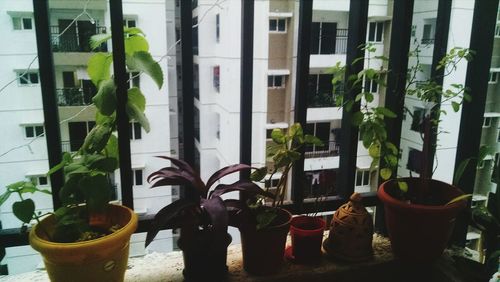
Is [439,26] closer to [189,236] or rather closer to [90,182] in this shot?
[189,236]

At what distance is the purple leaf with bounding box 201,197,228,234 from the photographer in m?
0.86

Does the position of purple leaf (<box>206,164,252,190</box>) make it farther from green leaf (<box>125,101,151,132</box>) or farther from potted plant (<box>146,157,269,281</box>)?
green leaf (<box>125,101,151,132</box>)

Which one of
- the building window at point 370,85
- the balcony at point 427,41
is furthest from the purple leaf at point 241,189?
the balcony at point 427,41

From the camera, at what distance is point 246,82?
1.11 metres

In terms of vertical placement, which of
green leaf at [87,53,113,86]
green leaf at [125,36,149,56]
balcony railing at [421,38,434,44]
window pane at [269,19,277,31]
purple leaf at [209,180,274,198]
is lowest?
purple leaf at [209,180,274,198]

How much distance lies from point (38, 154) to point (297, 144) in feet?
3.01

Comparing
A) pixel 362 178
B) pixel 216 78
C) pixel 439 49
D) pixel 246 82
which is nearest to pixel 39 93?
pixel 246 82

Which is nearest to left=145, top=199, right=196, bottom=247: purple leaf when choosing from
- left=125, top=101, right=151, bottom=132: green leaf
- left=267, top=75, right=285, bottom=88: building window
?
left=125, top=101, right=151, bottom=132: green leaf

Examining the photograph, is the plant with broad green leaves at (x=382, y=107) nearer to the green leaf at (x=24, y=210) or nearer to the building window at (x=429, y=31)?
the building window at (x=429, y=31)

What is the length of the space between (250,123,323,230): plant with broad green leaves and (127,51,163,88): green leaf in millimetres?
383

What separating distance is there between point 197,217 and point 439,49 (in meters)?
1.10

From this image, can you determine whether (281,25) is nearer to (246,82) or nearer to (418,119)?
(418,119)

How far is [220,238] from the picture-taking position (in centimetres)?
95

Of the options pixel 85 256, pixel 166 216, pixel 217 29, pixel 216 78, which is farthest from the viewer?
pixel 216 78
